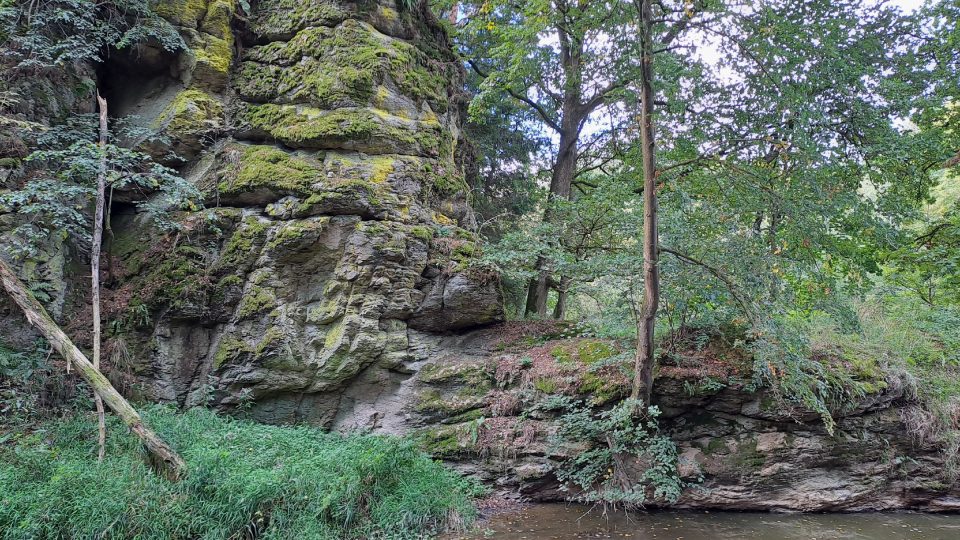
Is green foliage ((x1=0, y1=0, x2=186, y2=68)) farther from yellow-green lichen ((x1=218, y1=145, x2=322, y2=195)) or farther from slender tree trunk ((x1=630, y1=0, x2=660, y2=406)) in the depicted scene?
slender tree trunk ((x1=630, y1=0, x2=660, y2=406))

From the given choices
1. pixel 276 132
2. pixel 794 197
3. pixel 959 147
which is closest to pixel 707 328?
pixel 794 197

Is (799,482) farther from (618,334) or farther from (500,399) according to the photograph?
(500,399)

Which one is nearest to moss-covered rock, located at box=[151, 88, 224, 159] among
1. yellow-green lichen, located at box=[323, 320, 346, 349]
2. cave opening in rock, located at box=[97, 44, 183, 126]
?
cave opening in rock, located at box=[97, 44, 183, 126]

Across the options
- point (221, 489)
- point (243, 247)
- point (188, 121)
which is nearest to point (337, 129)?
point (243, 247)

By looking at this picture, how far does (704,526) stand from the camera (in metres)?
5.79

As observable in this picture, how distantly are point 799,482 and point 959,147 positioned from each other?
21.3 feet

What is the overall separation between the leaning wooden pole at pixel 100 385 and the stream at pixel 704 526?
307 cm

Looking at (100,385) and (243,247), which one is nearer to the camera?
(100,385)

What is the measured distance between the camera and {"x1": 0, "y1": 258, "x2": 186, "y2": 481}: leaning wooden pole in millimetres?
5387

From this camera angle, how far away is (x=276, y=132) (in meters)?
8.34

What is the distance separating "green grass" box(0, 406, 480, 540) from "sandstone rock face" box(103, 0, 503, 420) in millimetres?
1243

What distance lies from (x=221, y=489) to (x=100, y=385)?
2079 millimetres

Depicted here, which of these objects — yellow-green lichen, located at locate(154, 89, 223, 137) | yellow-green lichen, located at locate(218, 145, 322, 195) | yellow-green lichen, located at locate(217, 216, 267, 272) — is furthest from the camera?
yellow-green lichen, located at locate(154, 89, 223, 137)

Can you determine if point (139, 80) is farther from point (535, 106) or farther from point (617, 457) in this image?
point (617, 457)
